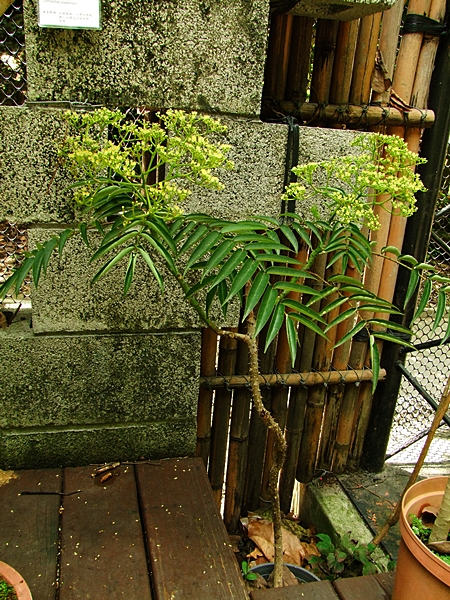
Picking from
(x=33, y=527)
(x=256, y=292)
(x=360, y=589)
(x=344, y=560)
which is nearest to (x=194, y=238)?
(x=256, y=292)

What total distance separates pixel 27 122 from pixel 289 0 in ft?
3.66

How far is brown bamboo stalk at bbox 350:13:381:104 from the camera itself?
2410mm

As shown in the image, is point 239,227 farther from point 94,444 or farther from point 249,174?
point 94,444

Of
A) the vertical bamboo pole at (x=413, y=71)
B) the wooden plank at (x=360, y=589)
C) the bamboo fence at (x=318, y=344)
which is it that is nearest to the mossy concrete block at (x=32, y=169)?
the bamboo fence at (x=318, y=344)

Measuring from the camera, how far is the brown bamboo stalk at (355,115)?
2418 mm

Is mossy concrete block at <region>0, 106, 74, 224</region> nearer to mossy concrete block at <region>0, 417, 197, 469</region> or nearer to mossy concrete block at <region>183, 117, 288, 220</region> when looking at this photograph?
mossy concrete block at <region>183, 117, 288, 220</region>

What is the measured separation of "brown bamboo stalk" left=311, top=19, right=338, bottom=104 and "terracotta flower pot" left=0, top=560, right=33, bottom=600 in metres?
2.20

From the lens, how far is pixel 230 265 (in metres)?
1.56

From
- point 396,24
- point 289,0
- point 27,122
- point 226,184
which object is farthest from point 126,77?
point 396,24

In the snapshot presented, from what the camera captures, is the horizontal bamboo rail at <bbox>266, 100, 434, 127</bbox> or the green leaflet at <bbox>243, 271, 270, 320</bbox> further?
the horizontal bamboo rail at <bbox>266, 100, 434, 127</bbox>

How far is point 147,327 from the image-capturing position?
89.0 inches


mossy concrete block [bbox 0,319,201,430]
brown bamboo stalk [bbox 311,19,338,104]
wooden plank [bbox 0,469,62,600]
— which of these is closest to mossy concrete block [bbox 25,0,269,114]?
brown bamboo stalk [bbox 311,19,338,104]

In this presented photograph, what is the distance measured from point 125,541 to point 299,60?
2.12 meters

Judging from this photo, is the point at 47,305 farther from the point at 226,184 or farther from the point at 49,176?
the point at 226,184
